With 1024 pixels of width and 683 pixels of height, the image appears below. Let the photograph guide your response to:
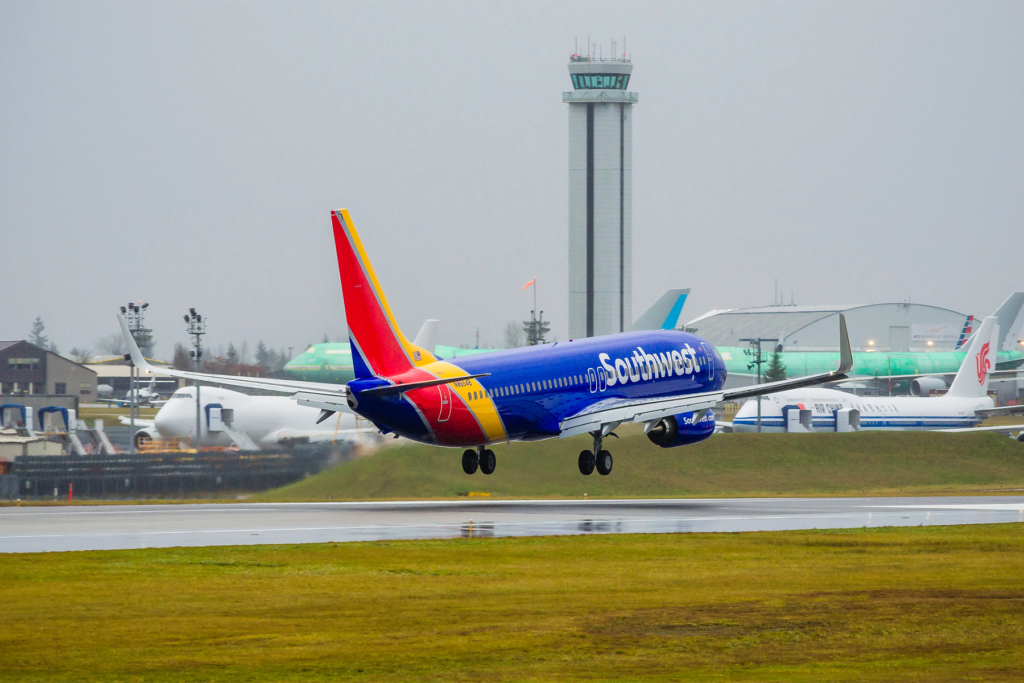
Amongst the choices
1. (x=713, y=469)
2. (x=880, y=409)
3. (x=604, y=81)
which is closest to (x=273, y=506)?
(x=713, y=469)

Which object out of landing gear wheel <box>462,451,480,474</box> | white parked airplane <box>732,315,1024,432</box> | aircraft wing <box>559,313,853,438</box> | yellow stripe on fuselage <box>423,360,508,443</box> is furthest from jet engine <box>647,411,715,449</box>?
white parked airplane <box>732,315,1024,432</box>

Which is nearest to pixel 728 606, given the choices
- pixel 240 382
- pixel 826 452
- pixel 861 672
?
pixel 861 672

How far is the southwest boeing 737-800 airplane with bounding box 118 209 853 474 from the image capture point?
142 feet

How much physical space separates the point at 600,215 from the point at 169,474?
12347cm

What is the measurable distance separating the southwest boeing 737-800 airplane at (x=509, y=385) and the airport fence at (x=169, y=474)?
59.6ft

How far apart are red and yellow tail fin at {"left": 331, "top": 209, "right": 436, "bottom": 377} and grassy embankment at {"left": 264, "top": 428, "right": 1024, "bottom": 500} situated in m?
22.7

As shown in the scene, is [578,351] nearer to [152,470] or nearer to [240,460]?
[240,460]

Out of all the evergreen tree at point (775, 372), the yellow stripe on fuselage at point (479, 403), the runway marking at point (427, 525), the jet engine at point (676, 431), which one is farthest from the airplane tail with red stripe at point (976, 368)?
the yellow stripe on fuselage at point (479, 403)

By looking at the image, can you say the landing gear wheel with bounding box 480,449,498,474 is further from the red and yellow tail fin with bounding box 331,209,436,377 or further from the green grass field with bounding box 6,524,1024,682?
the green grass field with bounding box 6,524,1024,682

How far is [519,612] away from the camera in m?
23.0

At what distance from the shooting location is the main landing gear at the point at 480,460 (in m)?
50.0

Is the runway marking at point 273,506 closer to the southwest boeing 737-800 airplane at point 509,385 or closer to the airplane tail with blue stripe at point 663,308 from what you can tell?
the southwest boeing 737-800 airplane at point 509,385

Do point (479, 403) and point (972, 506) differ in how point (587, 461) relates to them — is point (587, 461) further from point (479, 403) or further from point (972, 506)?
point (972, 506)

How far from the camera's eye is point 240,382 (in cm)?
4831
